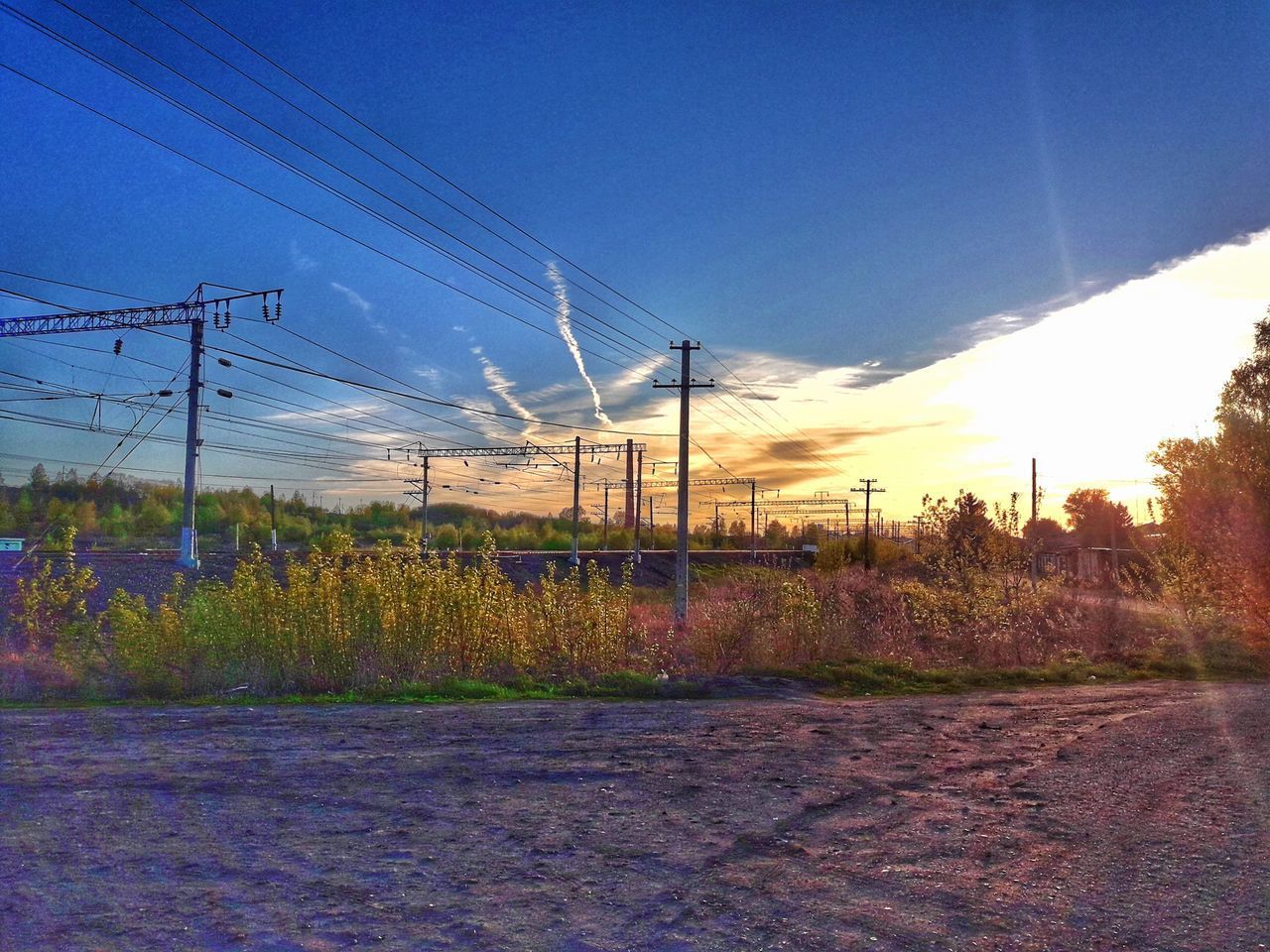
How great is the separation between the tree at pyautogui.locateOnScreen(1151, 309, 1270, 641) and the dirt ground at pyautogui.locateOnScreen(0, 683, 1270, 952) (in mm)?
13743

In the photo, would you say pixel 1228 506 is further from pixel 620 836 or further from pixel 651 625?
pixel 620 836

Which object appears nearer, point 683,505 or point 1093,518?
point 683,505

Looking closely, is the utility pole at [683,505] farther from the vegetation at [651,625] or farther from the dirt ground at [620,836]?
the dirt ground at [620,836]

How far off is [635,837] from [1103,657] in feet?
54.8

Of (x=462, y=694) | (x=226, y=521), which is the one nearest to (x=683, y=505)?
(x=462, y=694)

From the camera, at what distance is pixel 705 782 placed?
273 inches

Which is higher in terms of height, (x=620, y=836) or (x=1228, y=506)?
(x=1228, y=506)

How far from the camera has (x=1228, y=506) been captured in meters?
21.2

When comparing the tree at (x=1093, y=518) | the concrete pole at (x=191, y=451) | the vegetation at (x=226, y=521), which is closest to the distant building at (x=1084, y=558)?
the tree at (x=1093, y=518)

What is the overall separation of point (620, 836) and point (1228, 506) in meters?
21.3

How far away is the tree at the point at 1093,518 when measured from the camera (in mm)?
77806

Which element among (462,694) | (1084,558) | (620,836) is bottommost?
(462,694)

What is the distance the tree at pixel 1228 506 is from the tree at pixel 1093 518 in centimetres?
5755

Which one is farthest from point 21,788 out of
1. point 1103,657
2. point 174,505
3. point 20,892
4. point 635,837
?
point 174,505
